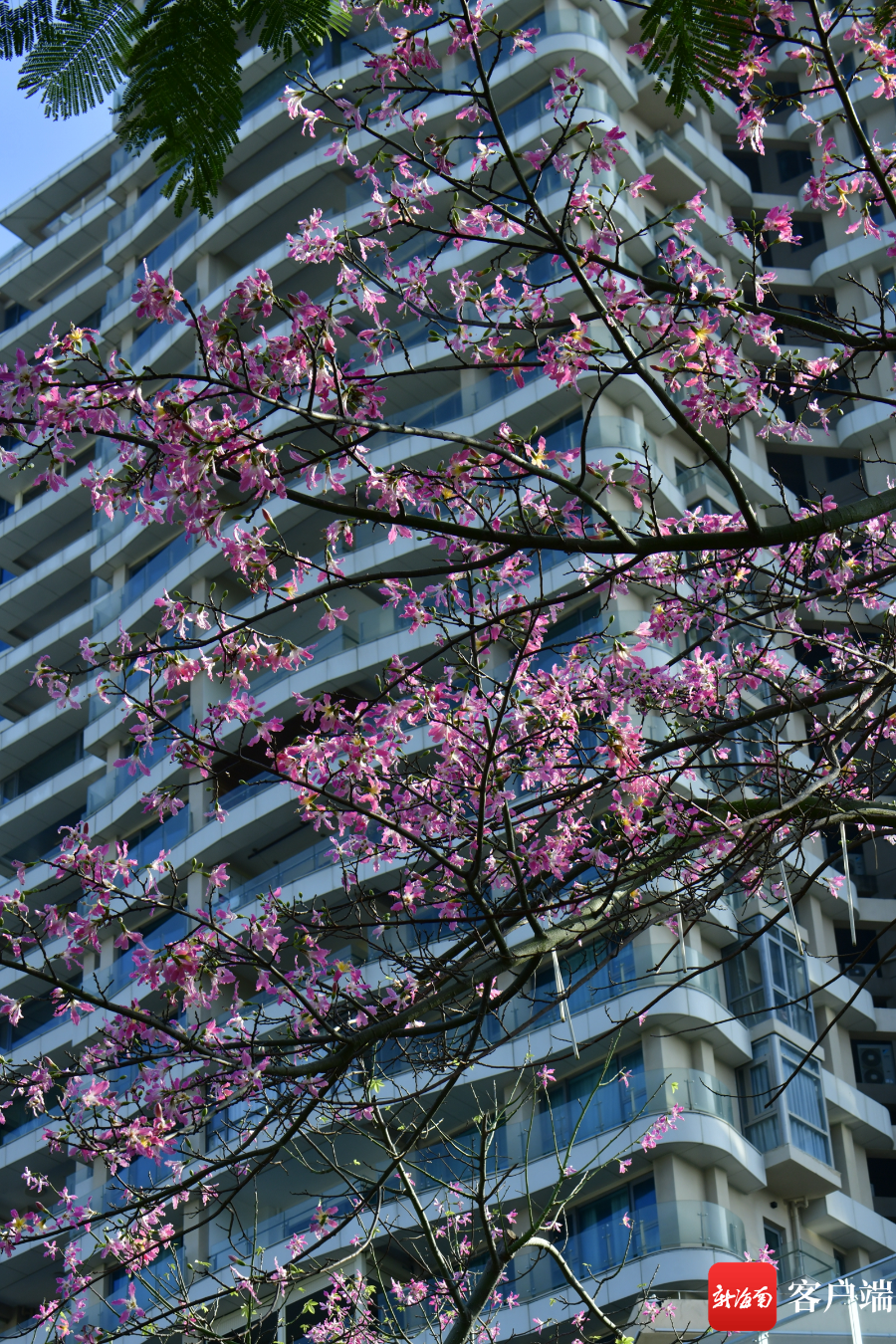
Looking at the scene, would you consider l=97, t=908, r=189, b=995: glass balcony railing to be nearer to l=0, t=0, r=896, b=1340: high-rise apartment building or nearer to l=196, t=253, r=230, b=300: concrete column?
l=0, t=0, r=896, b=1340: high-rise apartment building

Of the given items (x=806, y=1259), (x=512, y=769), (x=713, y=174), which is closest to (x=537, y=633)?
(x=512, y=769)

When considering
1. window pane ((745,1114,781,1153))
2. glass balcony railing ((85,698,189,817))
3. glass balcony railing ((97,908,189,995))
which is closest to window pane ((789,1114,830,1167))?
window pane ((745,1114,781,1153))

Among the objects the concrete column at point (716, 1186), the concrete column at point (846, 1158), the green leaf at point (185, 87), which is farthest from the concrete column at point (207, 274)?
the green leaf at point (185, 87)

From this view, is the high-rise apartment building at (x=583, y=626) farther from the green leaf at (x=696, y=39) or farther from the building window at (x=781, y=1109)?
the green leaf at (x=696, y=39)

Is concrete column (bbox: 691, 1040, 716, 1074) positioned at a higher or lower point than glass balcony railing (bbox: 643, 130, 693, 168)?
lower

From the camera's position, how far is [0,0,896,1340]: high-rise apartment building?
23000 mm

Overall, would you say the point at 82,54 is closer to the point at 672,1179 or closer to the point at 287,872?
the point at 672,1179

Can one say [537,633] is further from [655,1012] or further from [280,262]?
[280,262]

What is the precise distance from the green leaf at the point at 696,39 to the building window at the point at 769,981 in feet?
74.0

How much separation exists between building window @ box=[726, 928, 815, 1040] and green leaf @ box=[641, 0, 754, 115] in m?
22.6

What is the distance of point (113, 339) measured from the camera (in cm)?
3884

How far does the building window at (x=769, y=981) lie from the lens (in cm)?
2497

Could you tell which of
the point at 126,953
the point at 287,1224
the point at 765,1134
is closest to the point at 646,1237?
the point at 765,1134

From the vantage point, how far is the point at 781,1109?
24312mm
